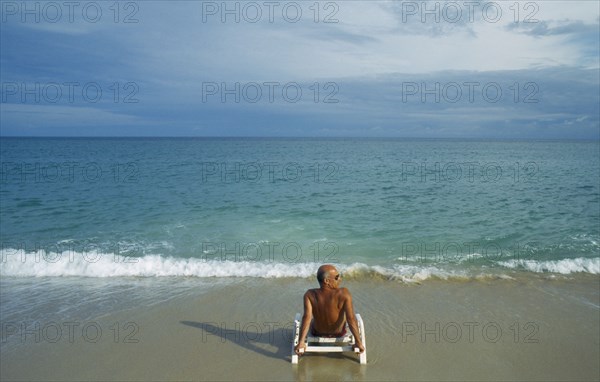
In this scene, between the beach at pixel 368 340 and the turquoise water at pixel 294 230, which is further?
the turquoise water at pixel 294 230

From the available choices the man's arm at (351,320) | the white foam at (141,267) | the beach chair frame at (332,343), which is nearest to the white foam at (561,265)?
the white foam at (141,267)

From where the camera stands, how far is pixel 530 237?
13.2 m

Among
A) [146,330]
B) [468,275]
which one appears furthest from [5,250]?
[468,275]

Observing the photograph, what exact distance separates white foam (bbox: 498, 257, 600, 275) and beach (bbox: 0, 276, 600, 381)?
116 centimetres

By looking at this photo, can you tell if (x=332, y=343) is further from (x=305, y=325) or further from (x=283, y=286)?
(x=283, y=286)

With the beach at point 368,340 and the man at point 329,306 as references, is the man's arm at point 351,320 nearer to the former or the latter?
the man at point 329,306

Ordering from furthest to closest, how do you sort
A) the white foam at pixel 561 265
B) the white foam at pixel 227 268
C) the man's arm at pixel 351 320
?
the white foam at pixel 561 265, the white foam at pixel 227 268, the man's arm at pixel 351 320

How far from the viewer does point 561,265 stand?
10273mm

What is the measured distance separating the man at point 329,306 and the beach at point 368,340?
0.49m

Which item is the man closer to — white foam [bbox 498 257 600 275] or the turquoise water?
the turquoise water

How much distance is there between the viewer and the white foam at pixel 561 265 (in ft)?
32.9

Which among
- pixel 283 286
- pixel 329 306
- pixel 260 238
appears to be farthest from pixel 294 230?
pixel 329 306

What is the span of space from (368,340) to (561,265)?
6.63 m

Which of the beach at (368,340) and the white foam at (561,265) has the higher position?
the white foam at (561,265)
